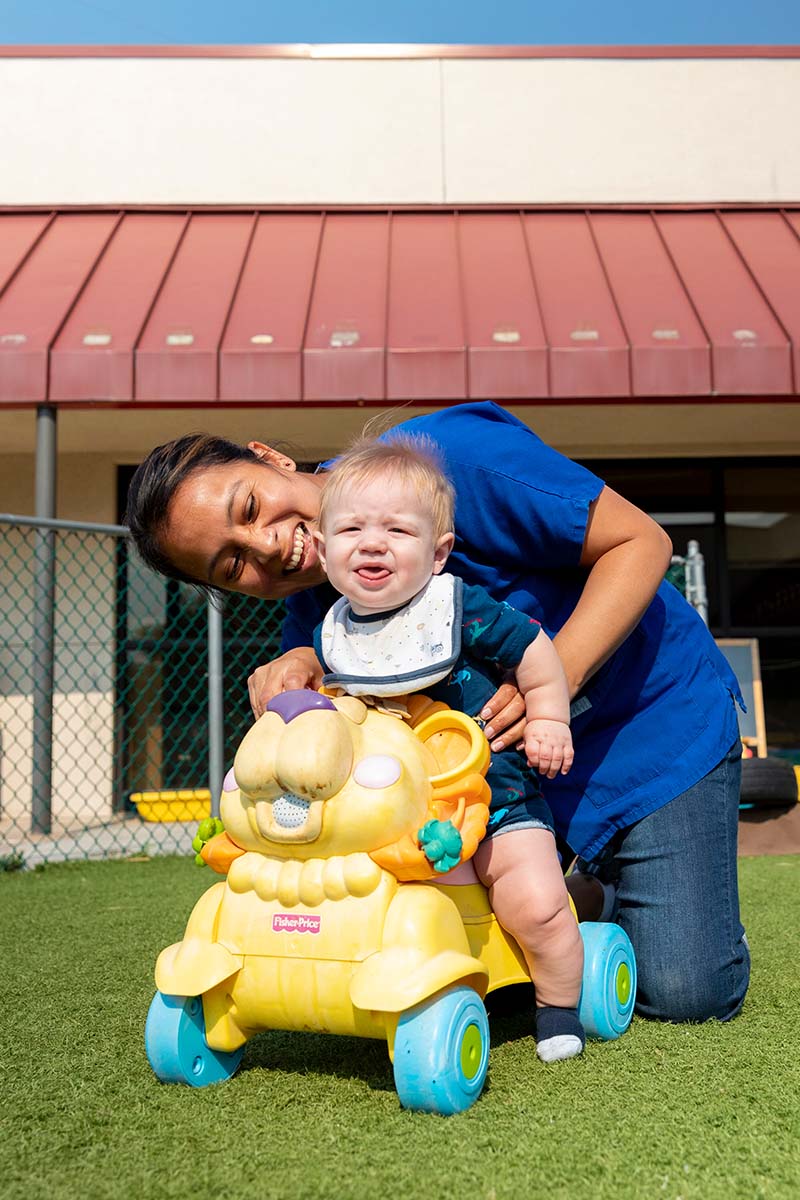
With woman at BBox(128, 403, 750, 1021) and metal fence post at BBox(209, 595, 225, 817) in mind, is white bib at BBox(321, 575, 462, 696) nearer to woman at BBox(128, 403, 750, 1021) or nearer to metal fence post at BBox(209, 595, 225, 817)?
woman at BBox(128, 403, 750, 1021)

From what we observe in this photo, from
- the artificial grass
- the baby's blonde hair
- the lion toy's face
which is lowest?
the artificial grass

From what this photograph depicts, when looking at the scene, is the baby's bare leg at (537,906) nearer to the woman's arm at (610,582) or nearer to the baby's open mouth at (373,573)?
the woman's arm at (610,582)

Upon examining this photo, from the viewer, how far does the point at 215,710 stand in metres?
4.96

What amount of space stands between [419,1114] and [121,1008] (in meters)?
0.92

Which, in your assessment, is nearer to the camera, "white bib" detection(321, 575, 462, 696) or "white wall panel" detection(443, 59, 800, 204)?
"white bib" detection(321, 575, 462, 696)

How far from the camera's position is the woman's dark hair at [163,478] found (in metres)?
2.03

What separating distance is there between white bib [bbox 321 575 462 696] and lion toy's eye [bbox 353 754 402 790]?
0.17 meters

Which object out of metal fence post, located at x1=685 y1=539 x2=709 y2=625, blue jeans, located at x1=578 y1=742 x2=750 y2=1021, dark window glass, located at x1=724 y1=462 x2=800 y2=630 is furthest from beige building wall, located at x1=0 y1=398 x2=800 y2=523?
blue jeans, located at x1=578 y1=742 x2=750 y2=1021

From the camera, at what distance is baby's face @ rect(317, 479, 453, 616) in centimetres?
169

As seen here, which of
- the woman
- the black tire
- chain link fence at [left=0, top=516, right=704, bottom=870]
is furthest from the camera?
chain link fence at [left=0, top=516, right=704, bottom=870]

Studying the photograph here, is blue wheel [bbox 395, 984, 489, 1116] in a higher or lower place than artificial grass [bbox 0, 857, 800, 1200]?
higher

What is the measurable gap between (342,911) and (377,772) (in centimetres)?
21

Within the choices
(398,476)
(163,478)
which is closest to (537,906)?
(398,476)

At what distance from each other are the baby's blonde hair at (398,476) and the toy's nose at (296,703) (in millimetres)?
327
